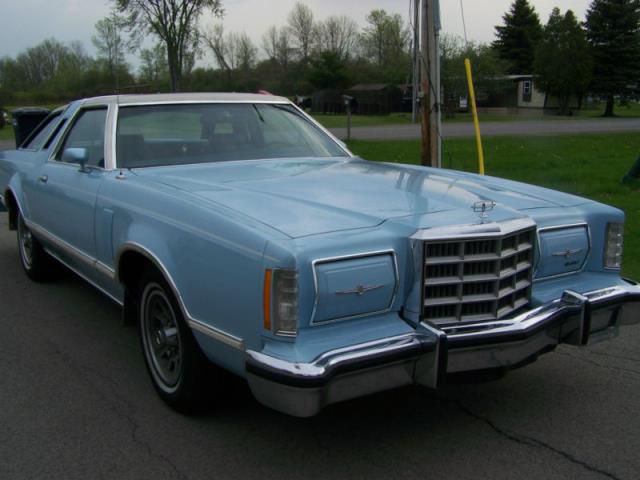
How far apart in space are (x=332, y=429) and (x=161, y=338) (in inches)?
40.0

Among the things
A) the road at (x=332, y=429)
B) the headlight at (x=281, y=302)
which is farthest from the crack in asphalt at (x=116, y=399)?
the headlight at (x=281, y=302)

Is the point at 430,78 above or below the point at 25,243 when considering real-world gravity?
above

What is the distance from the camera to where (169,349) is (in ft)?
11.9

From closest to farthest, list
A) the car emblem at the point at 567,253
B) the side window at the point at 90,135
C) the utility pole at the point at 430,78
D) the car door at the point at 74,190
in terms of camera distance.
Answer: the car emblem at the point at 567,253 → the car door at the point at 74,190 → the side window at the point at 90,135 → the utility pole at the point at 430,78

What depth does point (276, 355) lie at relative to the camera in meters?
2.66

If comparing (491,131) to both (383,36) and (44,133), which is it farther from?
(383,36)

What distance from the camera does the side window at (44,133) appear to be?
19.4 ft

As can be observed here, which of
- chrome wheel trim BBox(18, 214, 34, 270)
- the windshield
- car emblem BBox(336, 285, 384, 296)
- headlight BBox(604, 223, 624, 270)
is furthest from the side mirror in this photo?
headlight BBox(604, 223, 624, 270)

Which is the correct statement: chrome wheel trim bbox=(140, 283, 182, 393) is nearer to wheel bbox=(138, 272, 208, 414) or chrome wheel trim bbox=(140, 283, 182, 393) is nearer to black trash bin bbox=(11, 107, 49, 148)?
wheel bbox=(138, 272, 208, 414)

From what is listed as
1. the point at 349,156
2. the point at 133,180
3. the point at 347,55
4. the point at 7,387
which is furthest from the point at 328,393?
the point at 347,55

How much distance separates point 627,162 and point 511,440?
38.1 feet

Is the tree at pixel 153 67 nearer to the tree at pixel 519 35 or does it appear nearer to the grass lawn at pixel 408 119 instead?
the grass lawn at pixel 408 119

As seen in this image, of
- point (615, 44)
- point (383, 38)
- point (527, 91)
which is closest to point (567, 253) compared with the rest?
point (615, 44)

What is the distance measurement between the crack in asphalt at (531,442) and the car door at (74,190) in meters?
2.47
